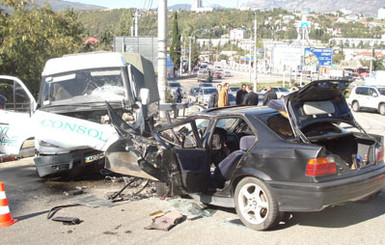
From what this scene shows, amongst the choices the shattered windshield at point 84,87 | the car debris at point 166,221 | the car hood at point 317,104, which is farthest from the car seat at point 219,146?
the shattered windshield at point 84,87

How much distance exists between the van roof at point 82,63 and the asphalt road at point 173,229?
10.4ft

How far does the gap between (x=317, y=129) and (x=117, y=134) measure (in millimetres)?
3109

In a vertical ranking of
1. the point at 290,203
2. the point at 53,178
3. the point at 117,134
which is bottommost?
the point at 53,178

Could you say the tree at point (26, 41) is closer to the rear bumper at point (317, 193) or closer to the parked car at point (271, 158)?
the parked car at point (271, 158)

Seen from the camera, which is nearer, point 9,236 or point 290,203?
point 290,203

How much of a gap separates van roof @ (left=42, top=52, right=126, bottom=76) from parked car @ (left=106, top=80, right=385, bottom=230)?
3.20m

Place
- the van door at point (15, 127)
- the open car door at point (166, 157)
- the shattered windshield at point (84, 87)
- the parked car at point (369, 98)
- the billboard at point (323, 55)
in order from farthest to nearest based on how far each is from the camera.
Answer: the billboard at point (323, 55), the parked car at point (369, 98), the van door at point (15, 127), the shattered windshield at point (84, 87), the open car door at point (166, 157)

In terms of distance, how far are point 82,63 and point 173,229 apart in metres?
5.25

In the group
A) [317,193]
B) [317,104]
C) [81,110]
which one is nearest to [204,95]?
[81,110]

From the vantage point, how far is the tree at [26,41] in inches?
635

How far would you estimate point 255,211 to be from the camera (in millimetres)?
5273

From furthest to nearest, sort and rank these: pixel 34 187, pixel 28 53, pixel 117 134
A: pixel 28 53
pixel 34 187
pixel 117 134

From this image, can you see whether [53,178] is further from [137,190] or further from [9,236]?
[9,236]

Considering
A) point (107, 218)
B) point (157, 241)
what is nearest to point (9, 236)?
point (107, 218)
